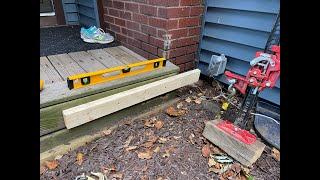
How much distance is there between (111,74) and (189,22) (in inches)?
40.0

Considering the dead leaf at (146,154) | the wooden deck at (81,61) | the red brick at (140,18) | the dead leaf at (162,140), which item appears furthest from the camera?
the red brick at (140,18)

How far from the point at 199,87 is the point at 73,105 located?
1.47 metres

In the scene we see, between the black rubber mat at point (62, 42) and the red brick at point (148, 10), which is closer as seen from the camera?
the red brick at point (148, 10)

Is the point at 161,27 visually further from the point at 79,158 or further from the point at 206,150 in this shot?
the point at 79,158

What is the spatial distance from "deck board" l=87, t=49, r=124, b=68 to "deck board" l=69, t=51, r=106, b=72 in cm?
5

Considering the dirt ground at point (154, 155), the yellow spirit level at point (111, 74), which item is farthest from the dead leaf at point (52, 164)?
the yellow spirit level at point (111, 74)

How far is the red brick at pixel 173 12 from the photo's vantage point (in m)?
2.25

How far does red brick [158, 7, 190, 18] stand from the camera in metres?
2.25

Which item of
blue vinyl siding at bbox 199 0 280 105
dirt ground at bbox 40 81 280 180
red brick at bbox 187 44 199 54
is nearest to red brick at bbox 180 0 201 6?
blue vinyl siding at bbox 199 0 280 105

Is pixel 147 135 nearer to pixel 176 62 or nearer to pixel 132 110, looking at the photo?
pixel 132 110

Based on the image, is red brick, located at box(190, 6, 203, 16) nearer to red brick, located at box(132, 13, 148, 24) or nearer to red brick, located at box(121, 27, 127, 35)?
red brick, located at box(132, 13, 148, 24)

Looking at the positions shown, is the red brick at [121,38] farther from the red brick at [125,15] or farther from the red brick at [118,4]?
the red brick at [118,4]
